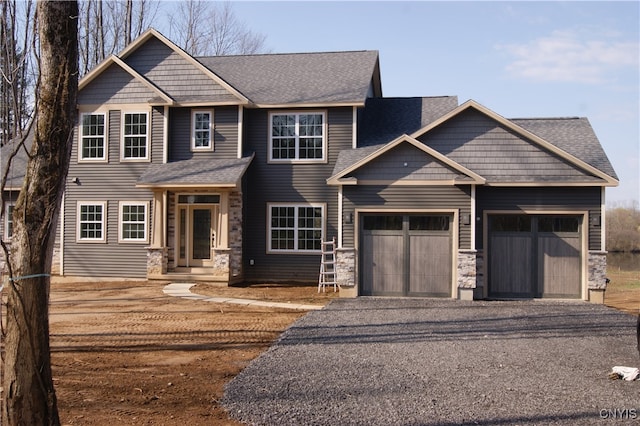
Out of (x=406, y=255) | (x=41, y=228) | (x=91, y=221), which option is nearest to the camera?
(x=41, y=228)

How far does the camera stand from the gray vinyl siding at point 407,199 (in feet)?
45.5

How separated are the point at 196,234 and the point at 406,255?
680cm

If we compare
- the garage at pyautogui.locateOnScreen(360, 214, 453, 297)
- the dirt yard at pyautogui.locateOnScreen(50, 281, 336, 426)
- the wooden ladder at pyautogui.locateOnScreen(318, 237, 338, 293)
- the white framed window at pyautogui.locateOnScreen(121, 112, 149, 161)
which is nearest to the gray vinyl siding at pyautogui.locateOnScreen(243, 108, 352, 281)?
the wooden ladder at pyautogui.locateOnScreen(318, 237, 338, 293)

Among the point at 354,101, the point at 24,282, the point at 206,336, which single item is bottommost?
the point at 206,336

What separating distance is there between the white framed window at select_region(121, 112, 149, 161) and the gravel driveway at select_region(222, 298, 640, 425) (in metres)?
8.93

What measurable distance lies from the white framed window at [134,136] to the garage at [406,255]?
25.2ft

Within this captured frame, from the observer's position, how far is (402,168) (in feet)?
46.4

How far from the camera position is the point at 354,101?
16.7m

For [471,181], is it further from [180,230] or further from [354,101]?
[180,230]

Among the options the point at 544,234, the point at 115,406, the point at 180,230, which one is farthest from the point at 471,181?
the point at 115,406

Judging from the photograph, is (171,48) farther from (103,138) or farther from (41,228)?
(41,228)

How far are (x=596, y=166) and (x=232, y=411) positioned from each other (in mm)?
11983

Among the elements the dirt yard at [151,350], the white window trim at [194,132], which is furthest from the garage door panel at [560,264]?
the white window trim at [194,132]

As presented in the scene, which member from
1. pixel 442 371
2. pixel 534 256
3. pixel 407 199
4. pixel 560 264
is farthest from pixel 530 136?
pixel 442 371
